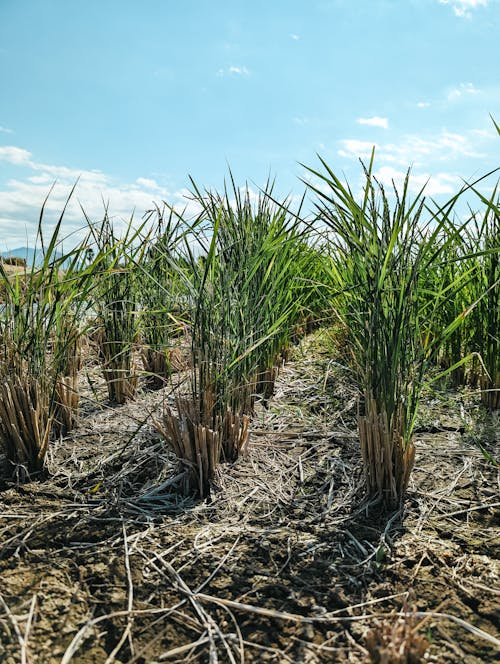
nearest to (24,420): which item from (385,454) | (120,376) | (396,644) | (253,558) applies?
(120,376)

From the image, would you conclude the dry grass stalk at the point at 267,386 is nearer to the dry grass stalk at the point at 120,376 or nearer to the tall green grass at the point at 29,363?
the dry grass stalk at the point at 120,376

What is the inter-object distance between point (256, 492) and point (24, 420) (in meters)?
0.74

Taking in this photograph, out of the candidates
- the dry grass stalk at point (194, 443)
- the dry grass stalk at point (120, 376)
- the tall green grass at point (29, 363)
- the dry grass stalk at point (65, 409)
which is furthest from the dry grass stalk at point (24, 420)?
the dry grass stalk at point (120, 376)

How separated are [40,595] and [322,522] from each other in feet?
2.17

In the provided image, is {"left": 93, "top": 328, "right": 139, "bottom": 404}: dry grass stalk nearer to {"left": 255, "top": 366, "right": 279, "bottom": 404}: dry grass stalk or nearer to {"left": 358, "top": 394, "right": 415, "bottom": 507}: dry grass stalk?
{"left": 255, "top": 366, "right": 279, "bottom": 404}: dry grass stalk

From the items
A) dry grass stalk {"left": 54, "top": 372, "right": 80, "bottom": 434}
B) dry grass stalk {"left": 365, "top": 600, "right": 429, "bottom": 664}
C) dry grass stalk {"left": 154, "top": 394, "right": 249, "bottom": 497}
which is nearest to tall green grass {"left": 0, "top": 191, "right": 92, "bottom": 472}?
dry grass stalk {"left": 54, "top": 372, "right": 80, "bottom": 434}

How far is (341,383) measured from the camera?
2494 mm

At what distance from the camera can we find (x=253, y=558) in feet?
4.03

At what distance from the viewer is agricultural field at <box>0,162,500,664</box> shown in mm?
1022

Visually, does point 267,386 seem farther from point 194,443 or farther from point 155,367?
point 194,443

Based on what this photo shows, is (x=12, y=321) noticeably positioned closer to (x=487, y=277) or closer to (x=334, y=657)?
(x=334, y=657)

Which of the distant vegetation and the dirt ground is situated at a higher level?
the distant vegetation

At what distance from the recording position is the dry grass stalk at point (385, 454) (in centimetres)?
135

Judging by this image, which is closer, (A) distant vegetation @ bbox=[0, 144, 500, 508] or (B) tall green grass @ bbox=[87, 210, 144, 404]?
(A) distant vegetation @ bbox=[0, 144, 500, 508]
